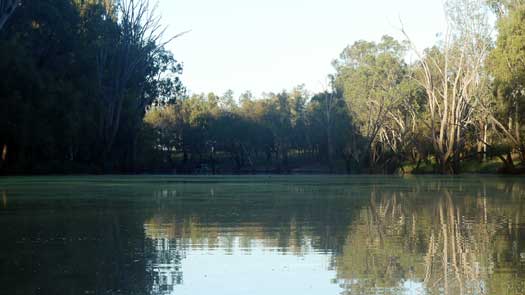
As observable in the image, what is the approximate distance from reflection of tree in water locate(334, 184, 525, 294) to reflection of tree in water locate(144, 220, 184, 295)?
117 cm

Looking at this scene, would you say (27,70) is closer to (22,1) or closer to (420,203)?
(22,1)

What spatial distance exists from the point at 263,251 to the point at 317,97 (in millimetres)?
69000

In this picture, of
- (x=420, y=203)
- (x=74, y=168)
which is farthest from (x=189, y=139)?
(x=420, y=203)

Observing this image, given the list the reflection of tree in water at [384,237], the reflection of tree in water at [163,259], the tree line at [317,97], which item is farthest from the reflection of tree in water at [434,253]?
the tree line at [317,97]

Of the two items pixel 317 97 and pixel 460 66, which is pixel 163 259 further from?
pixel 317 97

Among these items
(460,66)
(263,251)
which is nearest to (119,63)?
(460,66)

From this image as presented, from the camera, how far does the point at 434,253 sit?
6.29 metres

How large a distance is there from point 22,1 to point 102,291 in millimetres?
36524

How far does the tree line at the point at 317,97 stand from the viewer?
126 feet

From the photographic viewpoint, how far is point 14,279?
198 inches

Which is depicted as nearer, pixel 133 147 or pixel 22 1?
pixel 22 1

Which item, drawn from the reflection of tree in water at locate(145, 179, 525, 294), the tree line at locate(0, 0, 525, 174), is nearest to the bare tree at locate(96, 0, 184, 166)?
the tree line at locate(0, 0, 525, 174)

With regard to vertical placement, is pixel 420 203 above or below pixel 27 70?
below

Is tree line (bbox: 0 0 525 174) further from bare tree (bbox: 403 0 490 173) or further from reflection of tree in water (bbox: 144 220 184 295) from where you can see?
reflection of tree in water (bbox: 144 220 184 295)
